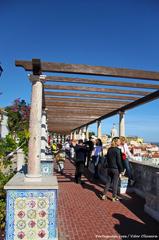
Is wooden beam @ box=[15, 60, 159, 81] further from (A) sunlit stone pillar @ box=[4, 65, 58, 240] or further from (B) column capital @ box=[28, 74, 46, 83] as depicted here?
(A) sunlit stone pillar @ box=[4, 65, 58, 240]

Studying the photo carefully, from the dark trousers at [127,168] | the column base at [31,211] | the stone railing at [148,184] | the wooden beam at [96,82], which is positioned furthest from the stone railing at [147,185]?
the column base at [31,211]

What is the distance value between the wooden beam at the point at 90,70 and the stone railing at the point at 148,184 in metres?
2.08

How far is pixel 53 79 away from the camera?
602cm

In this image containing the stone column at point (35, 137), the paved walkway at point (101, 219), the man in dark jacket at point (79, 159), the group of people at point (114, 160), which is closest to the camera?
the paved walkway at point (101, 219)

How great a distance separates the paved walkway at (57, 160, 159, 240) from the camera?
4.06 meters

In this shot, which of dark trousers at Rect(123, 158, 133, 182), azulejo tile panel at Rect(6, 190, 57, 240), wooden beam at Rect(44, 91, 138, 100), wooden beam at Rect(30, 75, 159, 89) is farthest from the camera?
wooden beam at Rect(44, 91, 138, 100)

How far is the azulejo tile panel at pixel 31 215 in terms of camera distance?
3.69 metres

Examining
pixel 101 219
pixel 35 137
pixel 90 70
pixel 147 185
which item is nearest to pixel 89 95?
pixel 90 70

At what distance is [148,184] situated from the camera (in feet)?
19.8

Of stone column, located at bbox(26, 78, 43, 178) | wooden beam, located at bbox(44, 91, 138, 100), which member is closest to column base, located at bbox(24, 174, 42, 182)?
stone column, located at bbox(26, 78, 43, 178)

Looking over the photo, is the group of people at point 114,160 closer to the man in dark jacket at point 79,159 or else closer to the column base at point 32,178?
the man in dark jacket at point 79,159

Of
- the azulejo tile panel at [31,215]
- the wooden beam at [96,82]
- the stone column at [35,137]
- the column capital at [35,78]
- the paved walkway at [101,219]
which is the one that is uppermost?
the wooden beam at [96,82]

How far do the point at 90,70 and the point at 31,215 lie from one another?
2768mm

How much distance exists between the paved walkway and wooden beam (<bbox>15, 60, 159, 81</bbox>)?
2.77 metres
